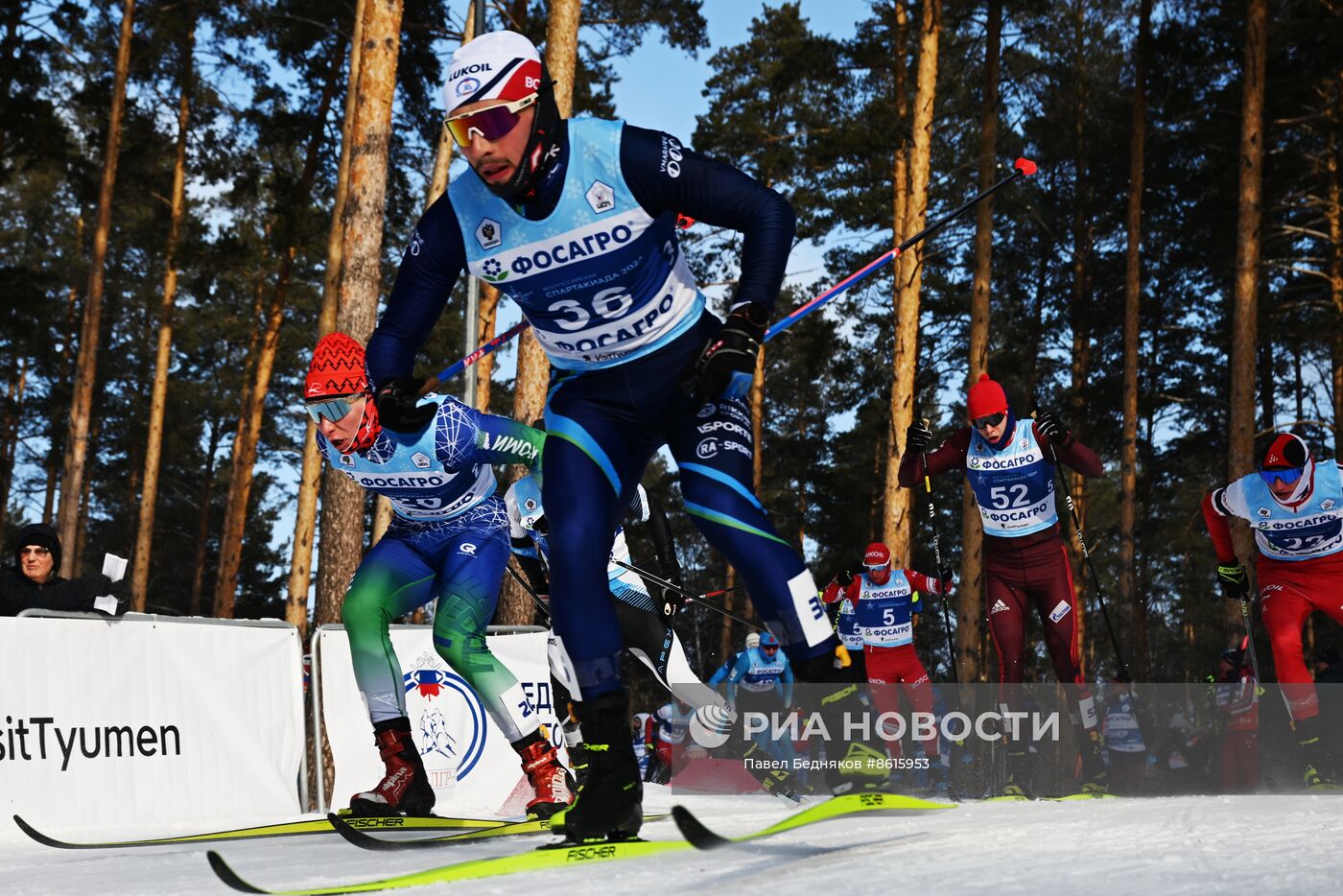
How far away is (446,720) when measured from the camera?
8414 millimetres

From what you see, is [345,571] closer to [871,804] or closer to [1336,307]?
[871,804]

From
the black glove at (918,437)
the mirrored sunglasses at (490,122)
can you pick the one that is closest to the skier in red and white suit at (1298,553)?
the black glove at (918,437)

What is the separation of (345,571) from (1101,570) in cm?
4589

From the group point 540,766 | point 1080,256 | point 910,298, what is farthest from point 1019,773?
point 1080,256

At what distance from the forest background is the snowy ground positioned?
6.13 metres

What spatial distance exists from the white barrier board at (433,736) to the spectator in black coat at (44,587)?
1393 millimetres

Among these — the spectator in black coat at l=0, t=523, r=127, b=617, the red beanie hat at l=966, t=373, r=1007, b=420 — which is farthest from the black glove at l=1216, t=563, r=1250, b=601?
the spectator in black coat at l=0, t=523, r=127, b=617

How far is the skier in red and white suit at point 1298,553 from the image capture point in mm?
7648

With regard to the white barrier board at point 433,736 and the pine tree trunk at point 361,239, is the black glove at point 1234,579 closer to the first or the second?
the white barrier board at point 433,736

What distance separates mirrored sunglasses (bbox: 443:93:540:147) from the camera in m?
3.37

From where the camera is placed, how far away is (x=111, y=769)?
6.79 m

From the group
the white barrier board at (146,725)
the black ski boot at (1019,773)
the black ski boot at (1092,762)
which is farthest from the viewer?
the black ski boot at (1019,773)

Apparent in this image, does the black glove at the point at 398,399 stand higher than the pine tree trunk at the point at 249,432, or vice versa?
the pine tree trunk at the point at 249,432

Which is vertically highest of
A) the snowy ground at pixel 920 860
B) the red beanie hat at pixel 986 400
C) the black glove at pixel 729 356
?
the red beanie hat at pixel 986 400
